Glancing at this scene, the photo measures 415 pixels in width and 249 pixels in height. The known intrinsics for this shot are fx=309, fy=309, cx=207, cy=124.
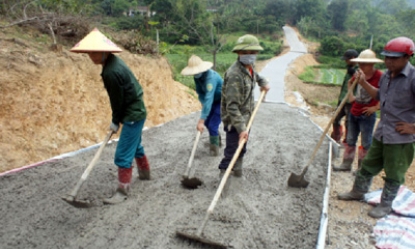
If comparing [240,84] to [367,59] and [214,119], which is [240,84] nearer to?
[214,119]

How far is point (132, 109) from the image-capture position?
113 inches

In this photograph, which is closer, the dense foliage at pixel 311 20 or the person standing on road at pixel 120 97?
the person standing on road at pixel 120 97

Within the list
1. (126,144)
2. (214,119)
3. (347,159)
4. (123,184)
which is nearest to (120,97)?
(126,144)

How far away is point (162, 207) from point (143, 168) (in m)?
0.64

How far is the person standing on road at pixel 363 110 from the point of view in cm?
355

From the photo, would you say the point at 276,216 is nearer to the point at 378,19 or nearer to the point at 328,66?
the point at 328,66

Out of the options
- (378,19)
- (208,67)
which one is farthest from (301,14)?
(208,67)

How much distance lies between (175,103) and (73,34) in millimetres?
2920

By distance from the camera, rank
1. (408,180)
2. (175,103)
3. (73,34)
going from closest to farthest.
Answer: (408,180)
(73,34)
(175,103)

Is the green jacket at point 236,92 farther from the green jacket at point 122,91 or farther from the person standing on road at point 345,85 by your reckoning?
the person standing on road at point 345,85

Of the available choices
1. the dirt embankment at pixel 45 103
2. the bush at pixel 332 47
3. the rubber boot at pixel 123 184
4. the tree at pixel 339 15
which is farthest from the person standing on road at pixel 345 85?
the tree at pixel 339 15

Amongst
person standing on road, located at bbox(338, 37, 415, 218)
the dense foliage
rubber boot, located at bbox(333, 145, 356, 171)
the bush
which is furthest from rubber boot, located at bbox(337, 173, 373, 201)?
the bush

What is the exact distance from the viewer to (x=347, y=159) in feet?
13.8

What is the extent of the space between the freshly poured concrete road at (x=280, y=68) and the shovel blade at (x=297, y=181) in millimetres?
6688
